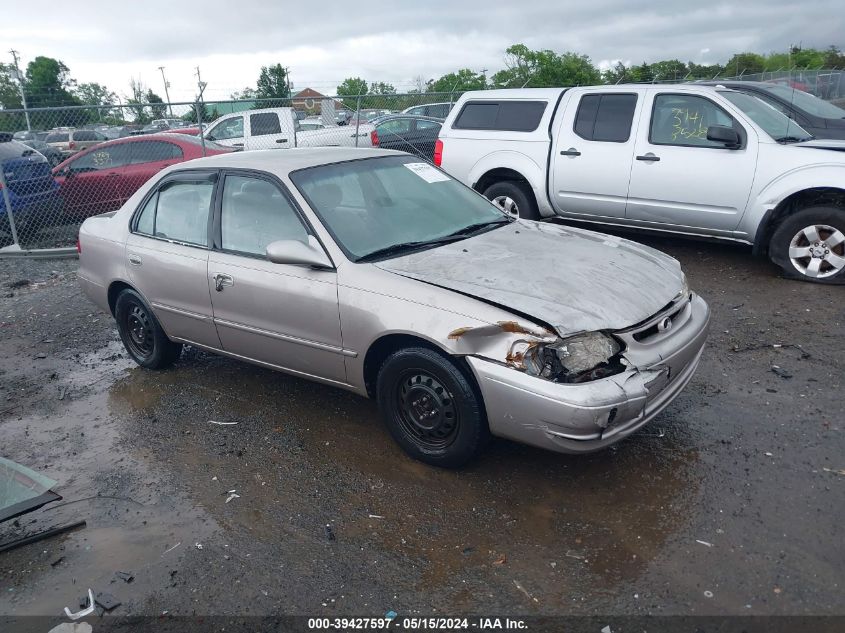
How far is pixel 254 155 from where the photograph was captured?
4.95m

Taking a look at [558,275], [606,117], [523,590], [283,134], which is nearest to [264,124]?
[283,134]

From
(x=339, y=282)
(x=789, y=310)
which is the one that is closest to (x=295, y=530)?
(x=339, y=282)

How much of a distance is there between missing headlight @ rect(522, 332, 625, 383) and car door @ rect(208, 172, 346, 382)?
1.26 metres

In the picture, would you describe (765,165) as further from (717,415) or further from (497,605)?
(497,605)

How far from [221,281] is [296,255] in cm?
86

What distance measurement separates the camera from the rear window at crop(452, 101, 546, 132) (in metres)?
8.24

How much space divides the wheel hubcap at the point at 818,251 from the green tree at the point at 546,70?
35722 mm

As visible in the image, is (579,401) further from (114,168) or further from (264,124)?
(264,124)

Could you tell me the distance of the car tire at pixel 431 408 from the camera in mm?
3498

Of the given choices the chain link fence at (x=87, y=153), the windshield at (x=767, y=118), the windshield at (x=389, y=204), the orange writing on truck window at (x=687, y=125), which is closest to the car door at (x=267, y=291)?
the windshield at (x=389, y=204)

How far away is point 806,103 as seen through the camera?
902cm

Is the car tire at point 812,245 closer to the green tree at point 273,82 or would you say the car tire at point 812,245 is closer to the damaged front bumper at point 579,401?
the damaged front bumper at point 579,401

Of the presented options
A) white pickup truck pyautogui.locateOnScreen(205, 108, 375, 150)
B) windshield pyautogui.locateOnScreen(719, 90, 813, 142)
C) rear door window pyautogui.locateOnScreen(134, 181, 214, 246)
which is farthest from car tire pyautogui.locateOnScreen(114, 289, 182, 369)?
white pickup truck pyautogui.locateOnScreen(205, 108, 375, 150)

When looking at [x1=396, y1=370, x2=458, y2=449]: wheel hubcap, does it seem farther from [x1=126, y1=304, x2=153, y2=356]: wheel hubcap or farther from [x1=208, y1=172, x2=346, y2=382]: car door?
[x1=126, y1=304, x2=153, y2=356]: wheel hubcap
